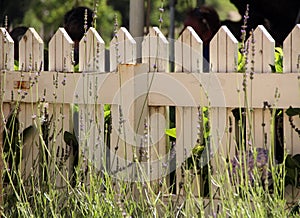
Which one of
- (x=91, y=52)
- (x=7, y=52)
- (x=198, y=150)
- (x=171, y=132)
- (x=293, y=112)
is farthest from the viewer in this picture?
(x=7, y=52)

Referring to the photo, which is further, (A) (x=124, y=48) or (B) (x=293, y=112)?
(A) (x=124, y=48)

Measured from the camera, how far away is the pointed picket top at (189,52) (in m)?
3.28

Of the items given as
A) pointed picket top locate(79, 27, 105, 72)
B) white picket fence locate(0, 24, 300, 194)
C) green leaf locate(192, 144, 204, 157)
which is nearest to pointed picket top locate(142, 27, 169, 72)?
white picket fence locate(0, 24, 300, 194)

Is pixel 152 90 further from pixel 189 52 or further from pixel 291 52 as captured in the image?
pixel 291 52

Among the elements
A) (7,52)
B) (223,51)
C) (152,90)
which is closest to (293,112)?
(223,51)

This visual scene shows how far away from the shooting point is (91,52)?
3.53m

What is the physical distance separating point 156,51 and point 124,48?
0.58 ft

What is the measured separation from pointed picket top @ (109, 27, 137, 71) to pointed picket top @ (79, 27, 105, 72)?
59 millimetres

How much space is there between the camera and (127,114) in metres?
3.41

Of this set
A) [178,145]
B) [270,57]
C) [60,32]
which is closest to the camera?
[270,57]

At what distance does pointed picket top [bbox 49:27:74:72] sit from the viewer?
11.7 feet

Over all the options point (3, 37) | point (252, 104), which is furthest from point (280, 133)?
point (3, 37)

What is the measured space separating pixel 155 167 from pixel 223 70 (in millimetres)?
548

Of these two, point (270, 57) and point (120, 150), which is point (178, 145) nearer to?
point (120, 150)
